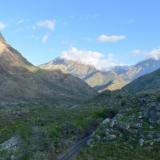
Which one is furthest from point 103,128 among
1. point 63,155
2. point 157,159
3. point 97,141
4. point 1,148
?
point 1,148

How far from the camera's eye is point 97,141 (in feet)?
→ 283

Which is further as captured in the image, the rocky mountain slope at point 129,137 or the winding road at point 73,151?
the winding road at point 73,151

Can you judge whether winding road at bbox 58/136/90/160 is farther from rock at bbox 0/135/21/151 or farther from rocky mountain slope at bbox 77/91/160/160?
rock at bbox 0/135/21/151

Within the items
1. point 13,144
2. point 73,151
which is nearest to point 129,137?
point 73,151

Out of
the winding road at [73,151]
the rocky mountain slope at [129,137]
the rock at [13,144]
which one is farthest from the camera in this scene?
the rock at [13,144]

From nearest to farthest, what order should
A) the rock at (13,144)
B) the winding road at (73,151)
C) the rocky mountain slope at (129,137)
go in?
the rocky mountain slope at (129,137)
the winding road at (73,151)
the rock at (13,144)

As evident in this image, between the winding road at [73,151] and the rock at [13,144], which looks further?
the rock at [13,144]

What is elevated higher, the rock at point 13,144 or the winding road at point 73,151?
the rock at point 13,144

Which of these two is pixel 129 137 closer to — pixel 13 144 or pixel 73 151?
pixel 73 151

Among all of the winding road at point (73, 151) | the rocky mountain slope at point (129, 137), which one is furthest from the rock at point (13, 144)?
the rocky mountain slope at point (129, 137)

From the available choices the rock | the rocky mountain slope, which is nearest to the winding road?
the rocky mountain slope

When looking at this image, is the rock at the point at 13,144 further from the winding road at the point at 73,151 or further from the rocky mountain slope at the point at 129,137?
the rocky mountain slope at the point at 129,137

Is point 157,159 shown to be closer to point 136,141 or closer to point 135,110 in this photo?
point 136,141

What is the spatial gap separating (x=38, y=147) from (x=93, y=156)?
15.9 metres
